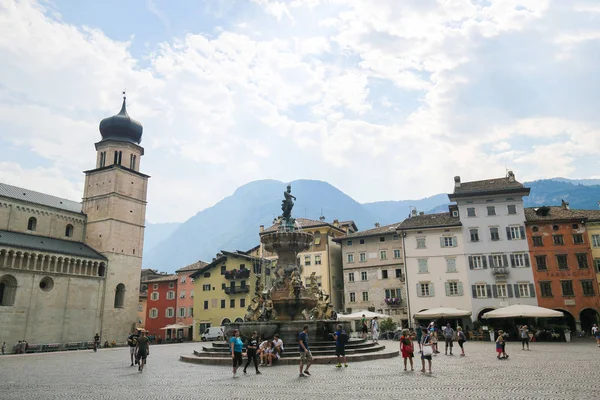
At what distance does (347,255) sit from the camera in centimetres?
5172

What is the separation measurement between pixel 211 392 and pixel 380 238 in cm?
4089

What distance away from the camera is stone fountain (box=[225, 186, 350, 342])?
62.5 ft

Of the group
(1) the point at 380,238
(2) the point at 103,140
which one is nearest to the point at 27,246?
(2) the point at 103,140

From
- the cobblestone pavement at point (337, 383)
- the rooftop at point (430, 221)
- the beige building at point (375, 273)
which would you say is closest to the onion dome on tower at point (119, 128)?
the beige building at point (375, 273)

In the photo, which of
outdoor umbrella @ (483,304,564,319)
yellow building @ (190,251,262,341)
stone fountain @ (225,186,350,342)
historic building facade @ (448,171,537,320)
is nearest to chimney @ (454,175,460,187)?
historic building facade @ (448,171,537,320)

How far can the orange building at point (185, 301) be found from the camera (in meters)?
63.2

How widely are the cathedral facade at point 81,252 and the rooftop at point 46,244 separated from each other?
12 centimetres

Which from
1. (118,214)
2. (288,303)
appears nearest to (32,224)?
(118,214)

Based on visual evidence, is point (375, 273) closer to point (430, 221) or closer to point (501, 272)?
point (430, 221)

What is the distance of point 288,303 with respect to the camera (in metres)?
21.0

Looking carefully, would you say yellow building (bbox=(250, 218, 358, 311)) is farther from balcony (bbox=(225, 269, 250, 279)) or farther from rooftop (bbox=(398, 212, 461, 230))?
rooftop (bbox=(398, 212, 461, 230))

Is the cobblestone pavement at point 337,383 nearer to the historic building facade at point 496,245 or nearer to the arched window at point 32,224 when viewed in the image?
the historic building facade at point 496,245

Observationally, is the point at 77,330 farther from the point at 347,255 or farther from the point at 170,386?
the point at 170,386

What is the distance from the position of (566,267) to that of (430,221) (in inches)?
514
